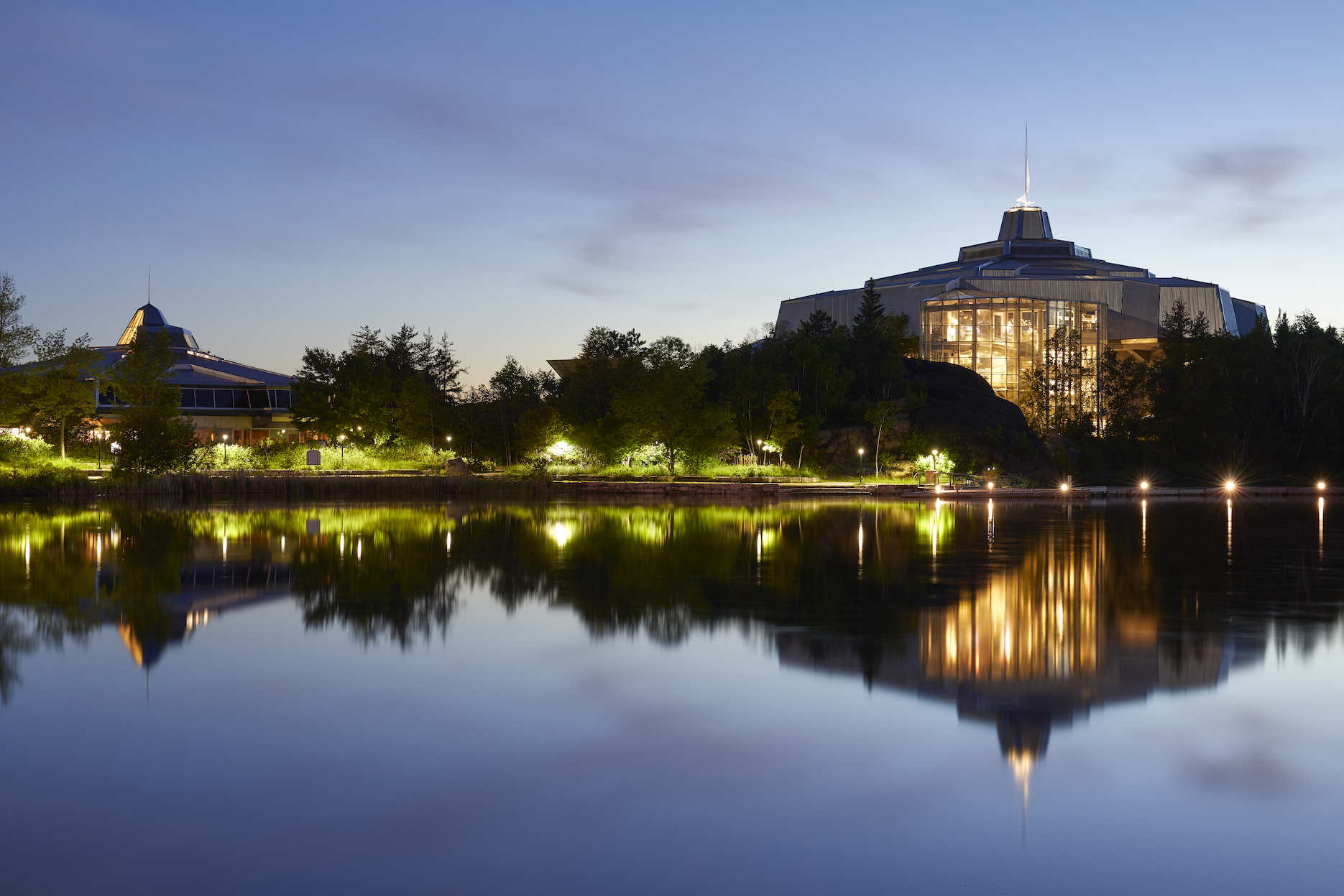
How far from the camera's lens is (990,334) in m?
97.4

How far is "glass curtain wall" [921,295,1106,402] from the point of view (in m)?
97.1

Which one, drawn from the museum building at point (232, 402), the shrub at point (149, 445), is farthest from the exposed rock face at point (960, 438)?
the museum building at point (232, 402)

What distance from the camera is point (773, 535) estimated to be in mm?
30969

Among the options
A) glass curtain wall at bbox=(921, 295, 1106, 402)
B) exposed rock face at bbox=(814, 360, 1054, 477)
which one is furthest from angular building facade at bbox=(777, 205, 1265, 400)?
exposed rock face at bbox=(814, 360, 1054, 477)

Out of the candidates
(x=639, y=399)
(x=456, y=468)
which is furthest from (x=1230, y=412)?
(x=456, y=468)

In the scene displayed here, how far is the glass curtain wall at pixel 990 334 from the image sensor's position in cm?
9706

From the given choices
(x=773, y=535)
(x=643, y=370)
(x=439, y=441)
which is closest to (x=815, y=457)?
(x=643, y=370)

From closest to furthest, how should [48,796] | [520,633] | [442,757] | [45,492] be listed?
1. [48,796]
2. [442,757]
3. [520,633]
4. [45,492]

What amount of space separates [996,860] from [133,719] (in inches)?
301

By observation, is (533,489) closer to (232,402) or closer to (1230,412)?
(232,402)

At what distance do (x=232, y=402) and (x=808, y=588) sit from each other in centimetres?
7624

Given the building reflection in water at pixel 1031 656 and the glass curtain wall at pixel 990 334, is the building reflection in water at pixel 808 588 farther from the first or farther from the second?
the glass curtain wall at pixel 990 334

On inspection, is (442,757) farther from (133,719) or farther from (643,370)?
Answer: (643,370)

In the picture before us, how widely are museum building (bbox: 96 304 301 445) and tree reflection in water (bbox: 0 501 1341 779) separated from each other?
5086 centimetres
